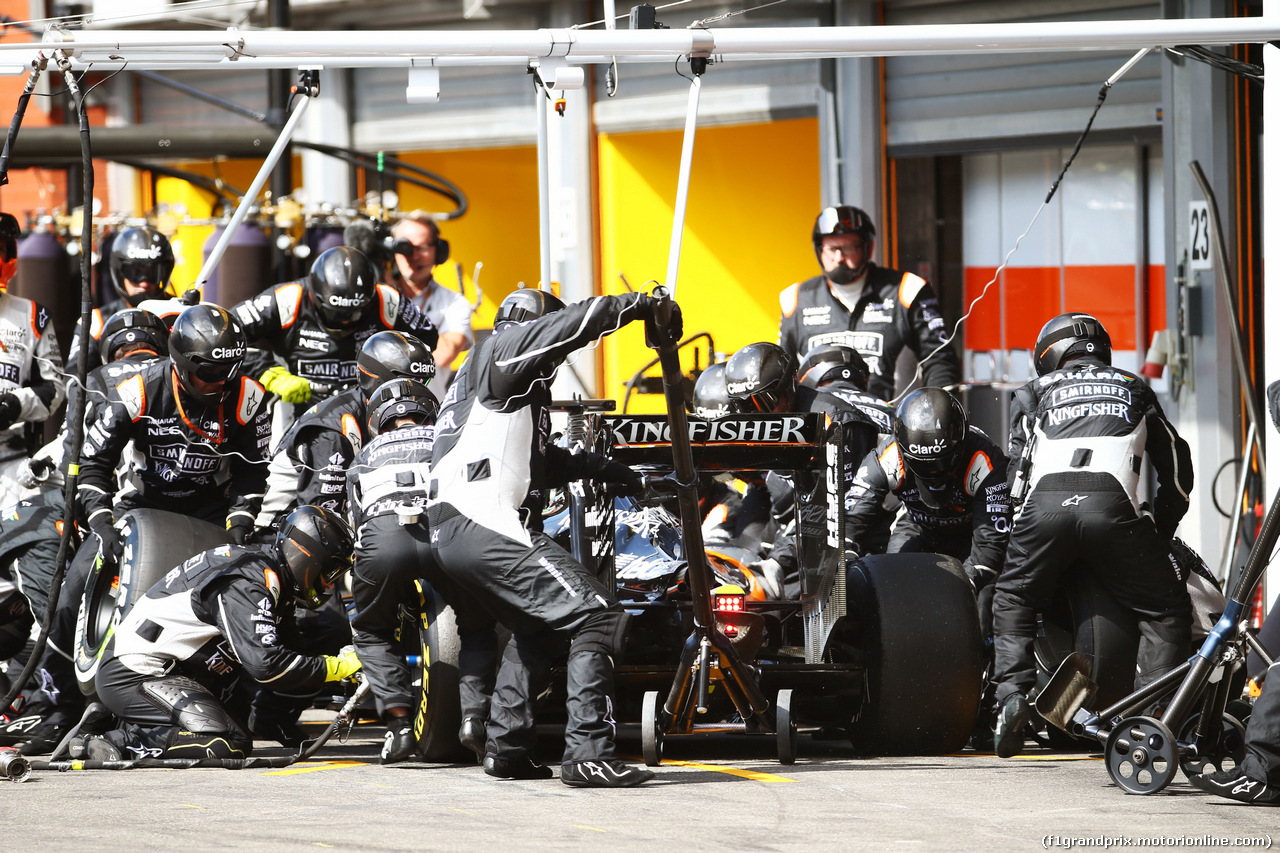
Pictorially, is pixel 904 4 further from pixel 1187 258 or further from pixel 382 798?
pixel 382 798

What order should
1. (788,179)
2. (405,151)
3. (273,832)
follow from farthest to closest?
(405,151) → (788,179) → (273,832)

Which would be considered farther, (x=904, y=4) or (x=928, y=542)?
(x=904, y=4)

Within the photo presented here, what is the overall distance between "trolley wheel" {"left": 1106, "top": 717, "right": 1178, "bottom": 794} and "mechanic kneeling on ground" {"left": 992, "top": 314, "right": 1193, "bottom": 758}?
890 mm

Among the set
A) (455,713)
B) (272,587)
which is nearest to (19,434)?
(272,587)

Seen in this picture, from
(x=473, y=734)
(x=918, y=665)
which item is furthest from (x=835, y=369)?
(x=473, y=734)

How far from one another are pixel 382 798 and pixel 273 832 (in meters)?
0.69

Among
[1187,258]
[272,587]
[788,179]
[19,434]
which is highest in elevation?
[788,179]

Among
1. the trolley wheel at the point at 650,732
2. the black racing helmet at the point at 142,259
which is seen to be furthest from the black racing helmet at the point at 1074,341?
the black racing helmet at the point at 142,259

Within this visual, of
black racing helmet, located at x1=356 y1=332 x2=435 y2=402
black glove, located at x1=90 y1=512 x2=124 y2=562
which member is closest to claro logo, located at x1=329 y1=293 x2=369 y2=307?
black racing helmet, located at x1=356 y1=332 x2=435 y2=402

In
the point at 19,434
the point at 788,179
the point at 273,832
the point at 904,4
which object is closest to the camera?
the point at 273,832

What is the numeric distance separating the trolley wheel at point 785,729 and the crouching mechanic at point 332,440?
7.94 feet

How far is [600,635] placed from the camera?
6.24 m

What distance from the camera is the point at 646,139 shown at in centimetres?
1384

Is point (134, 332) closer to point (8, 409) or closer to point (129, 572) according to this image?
point (8, 409)
